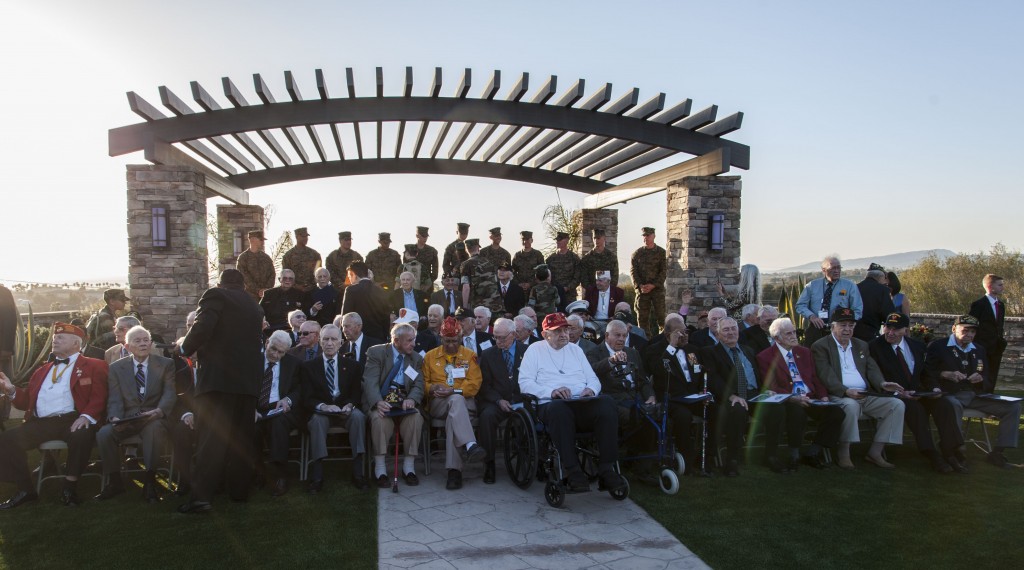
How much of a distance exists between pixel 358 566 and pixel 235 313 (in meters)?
1.92

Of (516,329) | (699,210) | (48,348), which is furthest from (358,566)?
(699,210)

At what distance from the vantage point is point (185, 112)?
8086 mm

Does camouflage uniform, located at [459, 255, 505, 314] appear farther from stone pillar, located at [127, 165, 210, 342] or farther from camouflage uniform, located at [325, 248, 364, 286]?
stone pillar, located at [127, 165, 210, 342]

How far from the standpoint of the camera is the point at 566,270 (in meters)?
9.40

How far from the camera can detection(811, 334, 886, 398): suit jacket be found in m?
6.03

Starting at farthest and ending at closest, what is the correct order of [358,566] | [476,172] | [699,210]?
[476,172]
[699,210]
[358,566]

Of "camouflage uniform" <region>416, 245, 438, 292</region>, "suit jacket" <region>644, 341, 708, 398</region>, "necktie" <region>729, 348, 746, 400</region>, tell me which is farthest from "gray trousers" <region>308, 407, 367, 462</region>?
"camouflage uniform" <region>416, 245, 438, 292</region>

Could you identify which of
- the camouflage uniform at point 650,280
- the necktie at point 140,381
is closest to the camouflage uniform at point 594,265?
the camouflage uniform at point 650,280

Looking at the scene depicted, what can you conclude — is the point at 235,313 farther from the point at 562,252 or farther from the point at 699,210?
the point at 699,210

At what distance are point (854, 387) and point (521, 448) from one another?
10.4ft

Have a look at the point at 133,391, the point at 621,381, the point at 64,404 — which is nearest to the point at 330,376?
the point at 133,391

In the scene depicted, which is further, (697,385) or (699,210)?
(699,210)

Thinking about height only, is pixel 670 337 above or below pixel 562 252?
below

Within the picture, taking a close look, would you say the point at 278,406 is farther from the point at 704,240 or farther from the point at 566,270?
the point at 704,240
